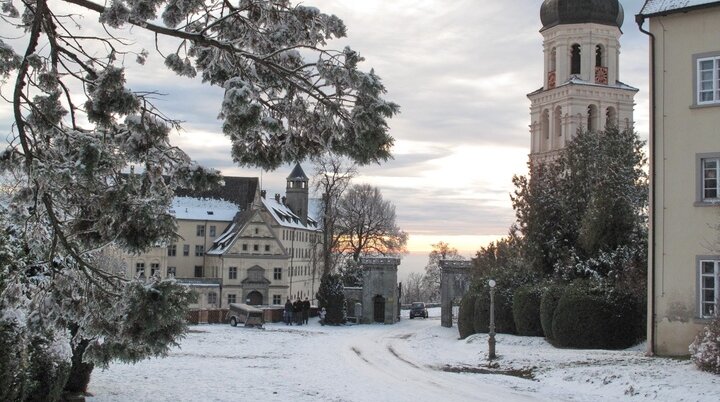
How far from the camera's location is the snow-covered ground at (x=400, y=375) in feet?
57.3

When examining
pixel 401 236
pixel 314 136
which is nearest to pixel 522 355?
pixel 314 136

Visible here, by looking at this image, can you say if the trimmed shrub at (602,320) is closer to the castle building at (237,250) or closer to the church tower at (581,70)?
the church tower at (581,70)

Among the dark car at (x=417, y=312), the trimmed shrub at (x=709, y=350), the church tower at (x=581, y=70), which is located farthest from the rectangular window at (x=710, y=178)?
the dark car at (x=417, y=312)

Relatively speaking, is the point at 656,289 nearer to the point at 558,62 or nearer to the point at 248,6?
the point at 248,6

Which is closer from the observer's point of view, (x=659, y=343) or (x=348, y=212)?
(x=659, y=343)

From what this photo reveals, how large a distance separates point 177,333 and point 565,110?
50.0 metres

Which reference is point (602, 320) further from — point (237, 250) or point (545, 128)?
point (237, 250)

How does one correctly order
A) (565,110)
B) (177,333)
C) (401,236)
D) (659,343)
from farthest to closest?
(401,236)
(565,110)
(659,343)
(177,333)

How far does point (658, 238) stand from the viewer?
22672mm

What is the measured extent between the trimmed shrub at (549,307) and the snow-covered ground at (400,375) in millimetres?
666

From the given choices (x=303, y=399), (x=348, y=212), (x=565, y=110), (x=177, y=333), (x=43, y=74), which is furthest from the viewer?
(x=348, y=212)

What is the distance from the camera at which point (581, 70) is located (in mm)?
55406

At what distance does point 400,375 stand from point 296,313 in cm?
2369

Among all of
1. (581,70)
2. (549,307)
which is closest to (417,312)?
(581,70)
